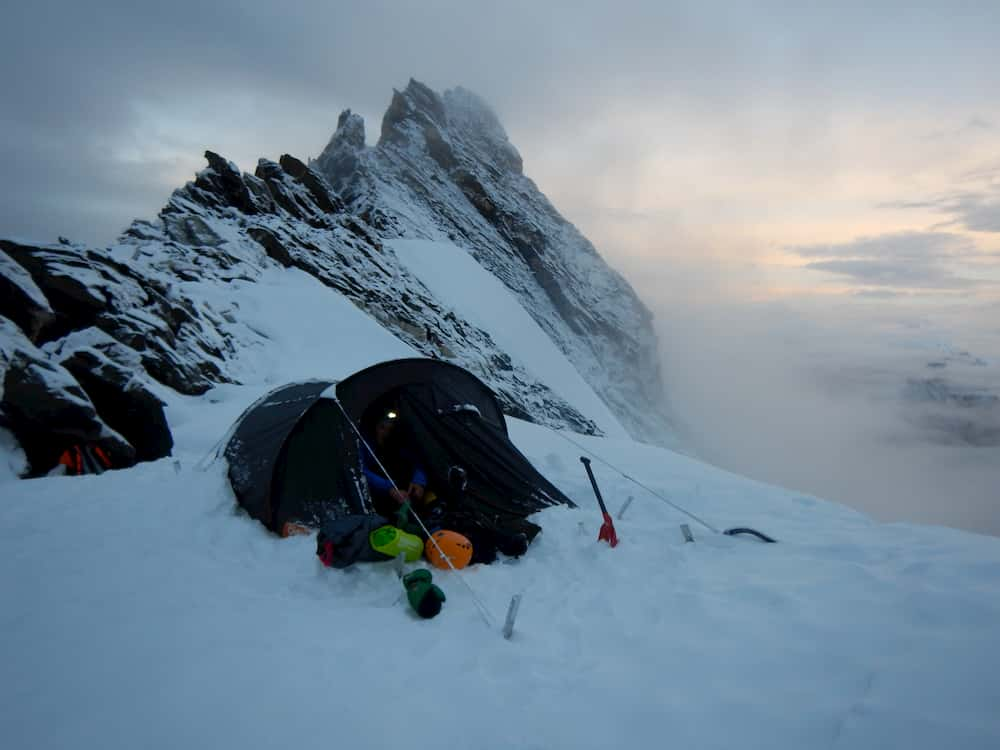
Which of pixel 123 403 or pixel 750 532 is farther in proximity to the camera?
pixel 123 403

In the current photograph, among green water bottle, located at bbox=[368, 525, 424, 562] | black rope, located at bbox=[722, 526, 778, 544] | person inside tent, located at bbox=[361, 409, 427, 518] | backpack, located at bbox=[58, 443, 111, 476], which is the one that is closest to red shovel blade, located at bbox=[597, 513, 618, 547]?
black rope, located at bbox=[722, 526, 778, 544]

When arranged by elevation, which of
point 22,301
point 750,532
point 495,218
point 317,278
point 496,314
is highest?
point 495,218

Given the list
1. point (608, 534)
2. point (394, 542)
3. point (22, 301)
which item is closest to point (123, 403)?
point (22, 301)

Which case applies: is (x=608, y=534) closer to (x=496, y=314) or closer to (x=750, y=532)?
(x=750, y=532)

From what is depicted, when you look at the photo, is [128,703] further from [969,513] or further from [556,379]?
[969,513]

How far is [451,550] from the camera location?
4.65m

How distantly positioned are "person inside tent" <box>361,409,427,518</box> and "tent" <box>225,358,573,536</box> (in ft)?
0.54

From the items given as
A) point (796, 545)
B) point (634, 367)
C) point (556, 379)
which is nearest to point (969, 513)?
point (634, 367)

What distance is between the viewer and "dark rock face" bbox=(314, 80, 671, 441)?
43.1 m

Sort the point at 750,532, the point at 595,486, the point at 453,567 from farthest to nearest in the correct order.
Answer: the point at 595,486, the point at 750,532, the point at 453,567

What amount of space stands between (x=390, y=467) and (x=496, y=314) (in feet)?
80.4

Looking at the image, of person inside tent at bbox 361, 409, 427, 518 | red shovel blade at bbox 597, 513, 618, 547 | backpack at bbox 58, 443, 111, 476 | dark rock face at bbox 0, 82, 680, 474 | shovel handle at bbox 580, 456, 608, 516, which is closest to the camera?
red shovel blade at bbox 597, 513, 618, 547

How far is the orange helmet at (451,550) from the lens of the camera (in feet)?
15.2

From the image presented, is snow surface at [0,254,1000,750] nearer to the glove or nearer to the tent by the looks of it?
the glove
